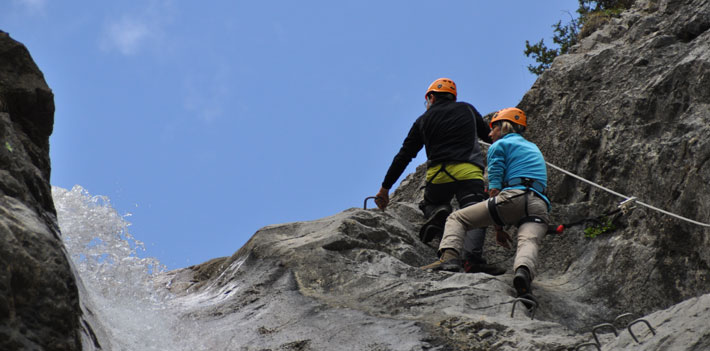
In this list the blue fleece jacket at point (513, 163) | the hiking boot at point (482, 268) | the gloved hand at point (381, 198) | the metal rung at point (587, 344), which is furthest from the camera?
the gloved hand at point (381, 198)

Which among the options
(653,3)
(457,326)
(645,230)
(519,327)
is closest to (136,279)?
(457,326)

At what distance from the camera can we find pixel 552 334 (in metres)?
5.30

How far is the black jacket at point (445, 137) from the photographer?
875cm

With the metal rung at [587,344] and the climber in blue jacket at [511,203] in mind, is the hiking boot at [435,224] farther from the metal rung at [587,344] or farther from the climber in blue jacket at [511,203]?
the metal rung at [587,344]

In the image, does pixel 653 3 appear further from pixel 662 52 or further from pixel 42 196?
pixel 42 196

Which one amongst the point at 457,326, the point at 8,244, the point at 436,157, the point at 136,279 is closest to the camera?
the point at 8,244

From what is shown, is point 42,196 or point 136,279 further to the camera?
point 136,279

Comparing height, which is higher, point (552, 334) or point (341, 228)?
point (341, 228)

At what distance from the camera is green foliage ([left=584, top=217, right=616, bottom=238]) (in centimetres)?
832

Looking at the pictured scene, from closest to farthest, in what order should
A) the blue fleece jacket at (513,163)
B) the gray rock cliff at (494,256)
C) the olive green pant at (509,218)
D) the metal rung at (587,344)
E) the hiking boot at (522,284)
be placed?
the gray rock cliff at (494,256)
the metal rung at (587,344)
the hiking boot at (522,284)
the olive green pant at (509,218)
the blue fleece jacket at (513,163)

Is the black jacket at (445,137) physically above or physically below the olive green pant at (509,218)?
above

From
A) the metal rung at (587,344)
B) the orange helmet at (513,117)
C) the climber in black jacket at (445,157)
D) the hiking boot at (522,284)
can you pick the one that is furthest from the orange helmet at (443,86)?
the metal rung at (587,344)

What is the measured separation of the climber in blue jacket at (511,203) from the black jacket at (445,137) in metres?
0.76

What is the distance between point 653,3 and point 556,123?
2.88 m
